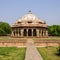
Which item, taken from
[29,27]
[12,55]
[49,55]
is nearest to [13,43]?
[12,55]

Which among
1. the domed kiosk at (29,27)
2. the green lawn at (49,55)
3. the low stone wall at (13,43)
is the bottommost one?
the green lawn at (49,55)

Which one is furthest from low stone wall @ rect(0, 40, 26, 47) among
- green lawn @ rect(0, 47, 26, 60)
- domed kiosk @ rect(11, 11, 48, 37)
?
domed kiosk @ rect(11, 11, 48, 37)

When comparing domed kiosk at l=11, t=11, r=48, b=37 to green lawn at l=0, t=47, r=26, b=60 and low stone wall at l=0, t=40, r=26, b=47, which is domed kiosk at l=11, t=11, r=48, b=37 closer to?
low stone wall at l=0, t=40, r=26, b=47

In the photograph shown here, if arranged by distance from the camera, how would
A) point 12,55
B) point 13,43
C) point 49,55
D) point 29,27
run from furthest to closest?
1. point 29,27
2. point 13,43
3. point 49,55
4. point 12,55

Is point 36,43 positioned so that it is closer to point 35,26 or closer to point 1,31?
point 35,26

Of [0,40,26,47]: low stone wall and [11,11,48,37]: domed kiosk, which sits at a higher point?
[11,11,48,37]: domed kiosk

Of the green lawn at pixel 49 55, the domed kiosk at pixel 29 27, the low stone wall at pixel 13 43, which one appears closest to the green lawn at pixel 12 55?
the green lawn at pixel 49 55

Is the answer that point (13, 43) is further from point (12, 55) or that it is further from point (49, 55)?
point (49, 55)

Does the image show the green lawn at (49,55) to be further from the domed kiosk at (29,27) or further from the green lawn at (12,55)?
the domed kiosk at (29,27)

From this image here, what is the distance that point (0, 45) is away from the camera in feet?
84.1

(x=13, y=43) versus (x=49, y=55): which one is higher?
(x=13, y=43)

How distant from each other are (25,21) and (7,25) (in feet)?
70.6

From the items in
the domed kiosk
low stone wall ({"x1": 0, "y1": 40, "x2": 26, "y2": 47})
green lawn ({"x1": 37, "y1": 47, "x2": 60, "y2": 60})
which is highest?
the domed kiosk

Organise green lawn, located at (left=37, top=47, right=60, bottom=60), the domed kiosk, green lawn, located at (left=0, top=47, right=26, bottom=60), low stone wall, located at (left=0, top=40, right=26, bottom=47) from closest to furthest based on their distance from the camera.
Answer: green lawn, located at (left=0, top=47, right=26, bottom=60) < green lawn, located at (left=37, top=47, right=60, bottom=60) < low stone wall, located at (left=0, top=40, right=26, bottom=47) < the domed kiosk
